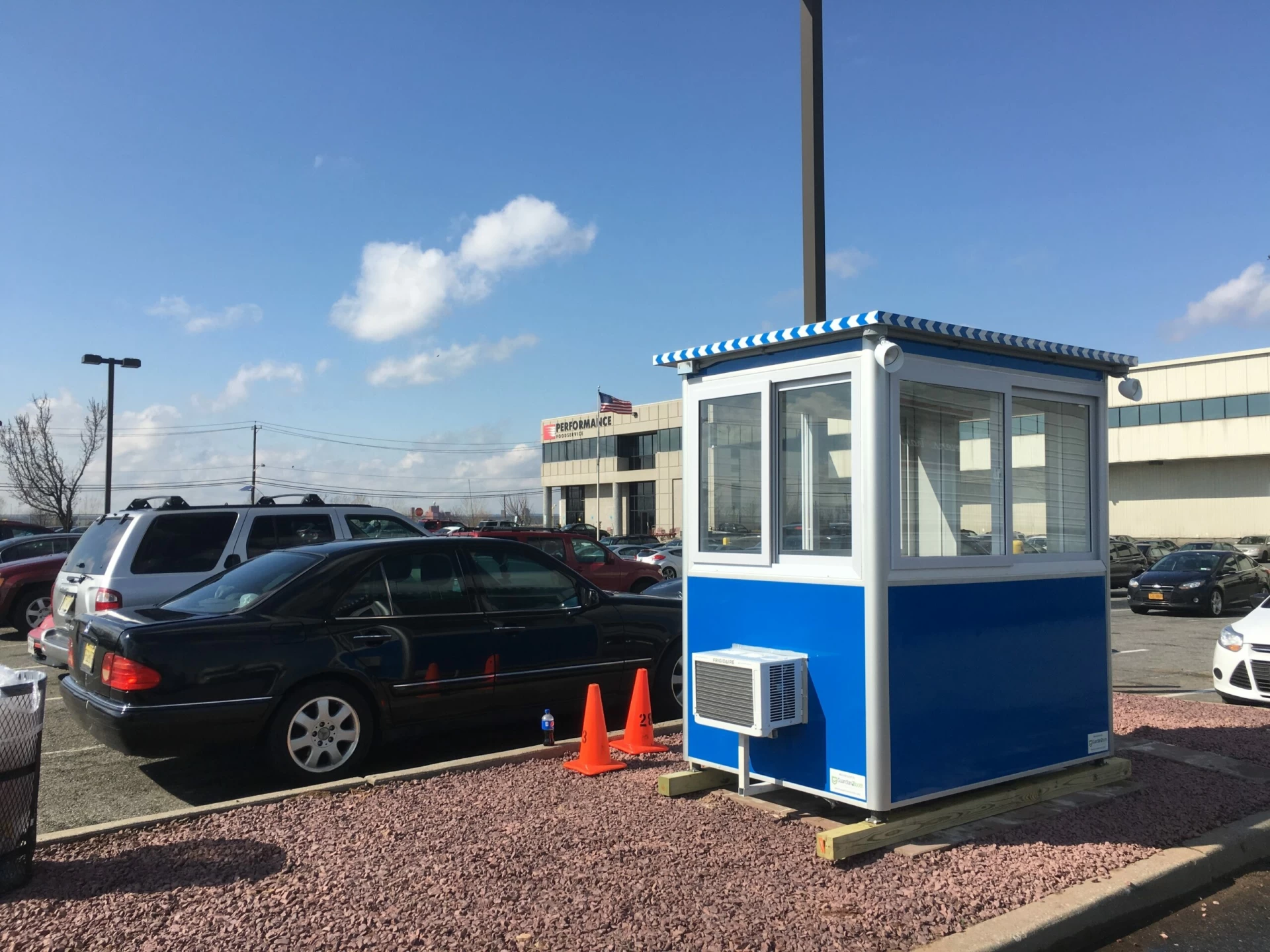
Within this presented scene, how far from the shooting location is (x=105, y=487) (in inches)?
1037

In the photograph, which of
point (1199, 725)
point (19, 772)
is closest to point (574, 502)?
point (1199, 725)

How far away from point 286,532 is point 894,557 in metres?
6.99

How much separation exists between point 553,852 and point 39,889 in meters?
2.15

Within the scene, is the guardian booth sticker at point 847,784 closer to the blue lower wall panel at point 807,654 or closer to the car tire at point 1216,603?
the blue lower wall panel at point 807,654

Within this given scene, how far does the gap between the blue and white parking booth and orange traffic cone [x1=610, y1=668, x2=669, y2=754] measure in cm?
74

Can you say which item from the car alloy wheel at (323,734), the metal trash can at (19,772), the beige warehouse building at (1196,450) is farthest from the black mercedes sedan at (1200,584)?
the beige warehouse building at (1196,450)

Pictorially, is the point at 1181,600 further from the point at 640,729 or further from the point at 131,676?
the point at 131,676

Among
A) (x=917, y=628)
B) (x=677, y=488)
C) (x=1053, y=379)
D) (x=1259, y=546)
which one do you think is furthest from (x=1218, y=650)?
(x=677, y=488)

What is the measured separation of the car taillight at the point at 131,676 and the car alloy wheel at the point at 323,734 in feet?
2.72

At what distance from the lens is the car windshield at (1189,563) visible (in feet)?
68.3

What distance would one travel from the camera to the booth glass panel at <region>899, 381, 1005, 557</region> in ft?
17.3

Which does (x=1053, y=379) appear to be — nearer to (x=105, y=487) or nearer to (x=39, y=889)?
(x=39, y=889)

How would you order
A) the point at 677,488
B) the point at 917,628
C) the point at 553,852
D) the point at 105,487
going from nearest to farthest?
the point at 553,852 < the point at 917,628 < the point at 105,487 < the point at 677,488

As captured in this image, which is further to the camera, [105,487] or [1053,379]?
[105,487]
